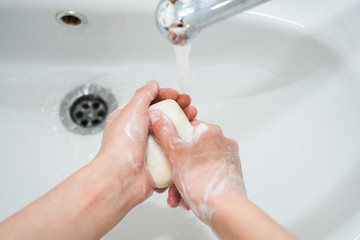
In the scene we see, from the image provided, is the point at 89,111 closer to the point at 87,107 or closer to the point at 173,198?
the point at 87,107

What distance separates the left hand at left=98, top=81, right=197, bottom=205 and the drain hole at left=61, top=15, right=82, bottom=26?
156 mm

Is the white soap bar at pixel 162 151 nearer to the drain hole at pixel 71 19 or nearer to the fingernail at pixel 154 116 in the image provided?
the fingernail at pixel 154 116

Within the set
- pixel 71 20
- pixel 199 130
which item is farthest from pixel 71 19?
pixel 199 130

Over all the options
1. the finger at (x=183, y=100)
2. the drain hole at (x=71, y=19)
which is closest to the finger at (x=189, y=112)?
the finger at (x=183, y=100)

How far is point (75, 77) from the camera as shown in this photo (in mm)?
587

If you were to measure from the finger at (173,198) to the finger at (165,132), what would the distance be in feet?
0.23

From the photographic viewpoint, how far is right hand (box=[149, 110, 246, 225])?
400 mm

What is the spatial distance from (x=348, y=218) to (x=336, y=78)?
0.21m

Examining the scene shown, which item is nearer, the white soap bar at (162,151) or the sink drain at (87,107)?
the white soap bar at (162,151)

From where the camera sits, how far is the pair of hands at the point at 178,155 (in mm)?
407

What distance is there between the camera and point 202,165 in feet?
1.36

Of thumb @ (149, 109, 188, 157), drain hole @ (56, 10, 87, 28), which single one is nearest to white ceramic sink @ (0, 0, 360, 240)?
drain hole @ (56, 10, 87, 28)

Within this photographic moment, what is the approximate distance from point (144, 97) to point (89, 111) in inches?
6.4

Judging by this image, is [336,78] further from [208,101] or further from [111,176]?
[111,176]
